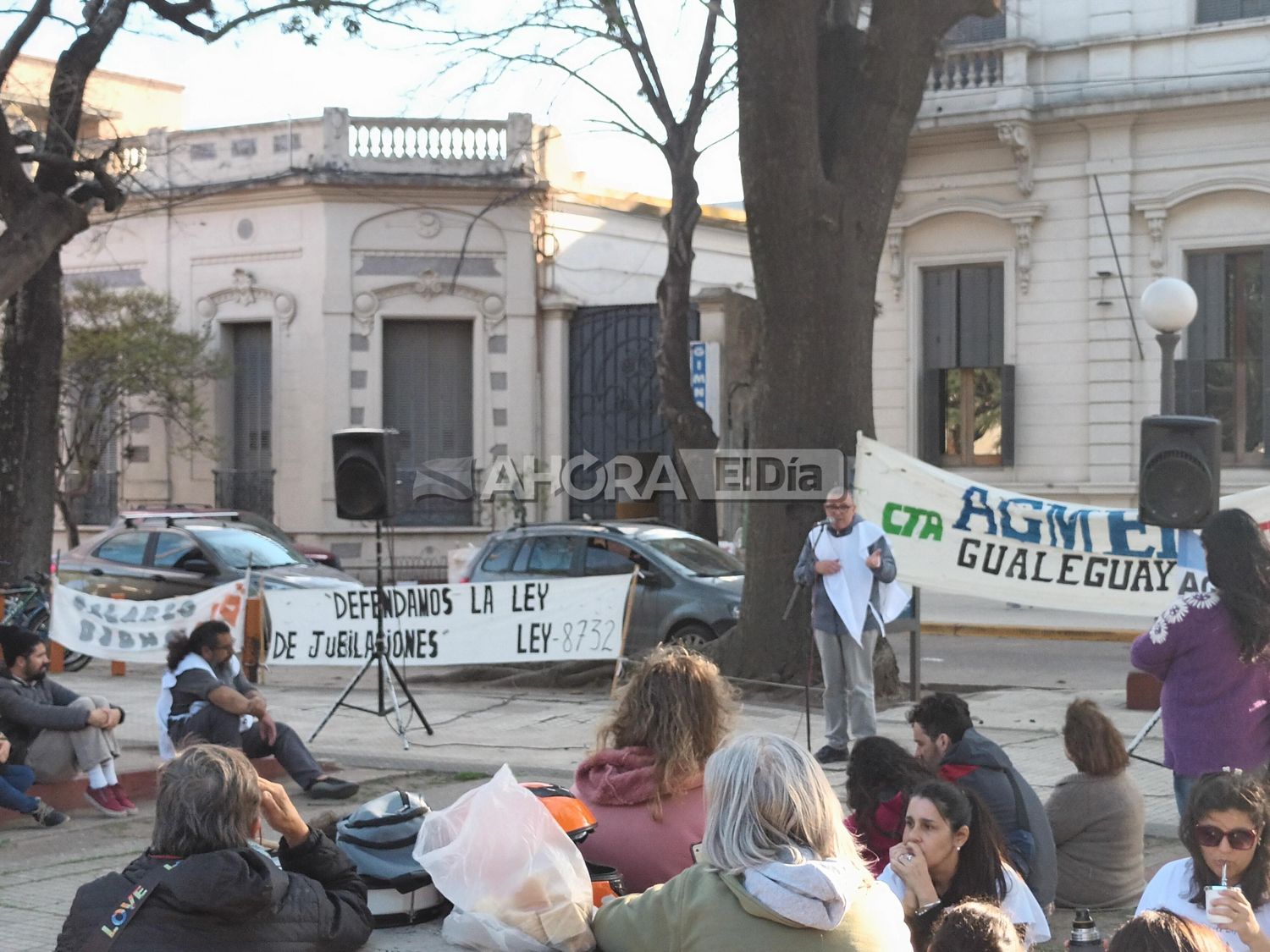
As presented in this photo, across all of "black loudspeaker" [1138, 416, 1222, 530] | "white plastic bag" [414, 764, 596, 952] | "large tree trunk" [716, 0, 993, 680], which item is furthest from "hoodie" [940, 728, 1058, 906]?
"large tree trunk" [716, 0, 993, 680]

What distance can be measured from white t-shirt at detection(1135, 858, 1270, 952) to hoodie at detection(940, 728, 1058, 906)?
1155 mm

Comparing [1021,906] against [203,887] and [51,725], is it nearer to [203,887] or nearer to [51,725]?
[203,887]

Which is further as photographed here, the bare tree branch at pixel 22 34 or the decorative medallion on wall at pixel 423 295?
the decorative medallion on wall at pixel 423 295

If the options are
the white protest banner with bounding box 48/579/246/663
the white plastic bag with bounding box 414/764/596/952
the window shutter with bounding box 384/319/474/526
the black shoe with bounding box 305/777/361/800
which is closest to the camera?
the white plastic bag with bounding box 414/764/596/952

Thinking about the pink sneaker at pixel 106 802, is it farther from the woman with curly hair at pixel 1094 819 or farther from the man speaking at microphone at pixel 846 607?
the woman with curly hair at pixel 1094 819

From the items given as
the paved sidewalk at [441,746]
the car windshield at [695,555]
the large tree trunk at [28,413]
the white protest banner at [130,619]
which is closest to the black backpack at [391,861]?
the paved sidewalk at [441,746]

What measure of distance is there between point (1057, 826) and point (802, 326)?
279 inches

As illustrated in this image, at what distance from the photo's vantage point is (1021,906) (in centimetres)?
484

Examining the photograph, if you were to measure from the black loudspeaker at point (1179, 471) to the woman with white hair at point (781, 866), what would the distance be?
235 inches

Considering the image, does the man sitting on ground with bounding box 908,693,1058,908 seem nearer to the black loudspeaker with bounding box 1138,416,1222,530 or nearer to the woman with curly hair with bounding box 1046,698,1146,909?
the woman with curly hair with bounding box 1046,698,1146,909

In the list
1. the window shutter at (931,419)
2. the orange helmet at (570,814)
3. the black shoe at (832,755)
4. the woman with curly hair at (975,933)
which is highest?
the window shutter at (931,419)

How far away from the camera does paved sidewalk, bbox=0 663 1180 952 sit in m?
7.59

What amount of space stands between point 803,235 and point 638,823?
8723mm

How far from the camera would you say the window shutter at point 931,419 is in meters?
23.2
